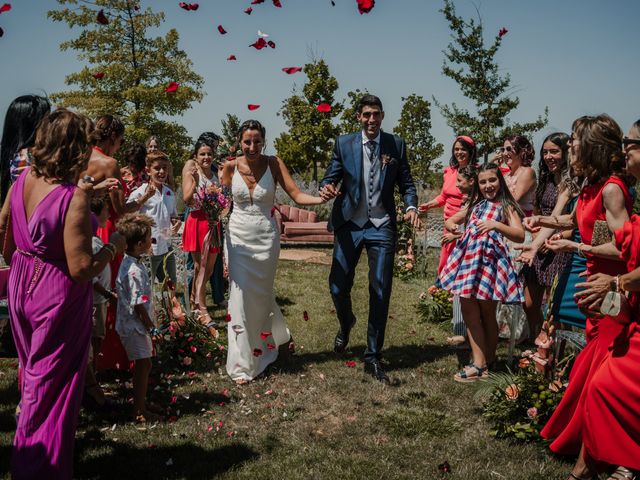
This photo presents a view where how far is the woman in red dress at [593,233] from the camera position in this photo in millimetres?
3703

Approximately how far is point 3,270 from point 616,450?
4286 millimetres

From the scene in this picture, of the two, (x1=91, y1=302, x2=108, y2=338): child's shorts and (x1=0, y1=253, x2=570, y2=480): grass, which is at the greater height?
(x1=91, y1=302, x2=108, y2=338): child's shorts

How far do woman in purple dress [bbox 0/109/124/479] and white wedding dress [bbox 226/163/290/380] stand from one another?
2.75m

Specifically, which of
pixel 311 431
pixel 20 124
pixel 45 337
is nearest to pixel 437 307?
pixel 311 431

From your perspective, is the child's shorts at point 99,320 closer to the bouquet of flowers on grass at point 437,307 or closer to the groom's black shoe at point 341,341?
the groom's black shoe at point 341,341

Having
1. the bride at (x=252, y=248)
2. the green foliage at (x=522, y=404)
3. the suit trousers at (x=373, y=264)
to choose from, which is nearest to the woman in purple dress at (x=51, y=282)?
the bride at (x=252, y=248)

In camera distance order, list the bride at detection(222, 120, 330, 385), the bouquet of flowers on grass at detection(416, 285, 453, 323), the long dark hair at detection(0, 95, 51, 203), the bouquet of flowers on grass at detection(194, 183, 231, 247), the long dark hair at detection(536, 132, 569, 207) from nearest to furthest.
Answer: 1. the long dark hair at detection(0, 95, 51, 203)
2. the bride at detection(222, 120, 330, 385)
3. the long dark hair at detection(536, 132, 569, 207)
4. the bouquet of flowers on grass at detection(194, 183, 231, 247)
5. the bouquet of flowers on grass at detection(416, 285, 453, 323)

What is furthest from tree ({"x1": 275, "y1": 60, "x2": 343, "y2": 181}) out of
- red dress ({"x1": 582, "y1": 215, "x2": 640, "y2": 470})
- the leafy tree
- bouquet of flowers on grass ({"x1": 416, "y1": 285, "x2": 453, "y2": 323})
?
red dress ({"x1": 582, "y1": 215, "x2": 640, "y2": 470})

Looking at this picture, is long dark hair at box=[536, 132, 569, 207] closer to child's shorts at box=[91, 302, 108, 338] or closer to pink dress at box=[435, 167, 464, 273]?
pink dress at box=[435, 167, 464, 273]

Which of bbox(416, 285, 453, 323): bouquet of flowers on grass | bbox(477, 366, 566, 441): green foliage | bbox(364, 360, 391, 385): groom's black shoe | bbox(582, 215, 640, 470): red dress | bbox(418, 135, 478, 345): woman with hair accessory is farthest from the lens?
bbox(416, 285, 453, 323): bouquet of flowers on grass

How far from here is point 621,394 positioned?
3.43 metres

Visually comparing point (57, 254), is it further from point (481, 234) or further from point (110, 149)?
Result: point (481, 234)

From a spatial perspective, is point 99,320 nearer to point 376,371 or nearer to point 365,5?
point 376,371

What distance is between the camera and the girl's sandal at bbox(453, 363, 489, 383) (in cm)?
574
